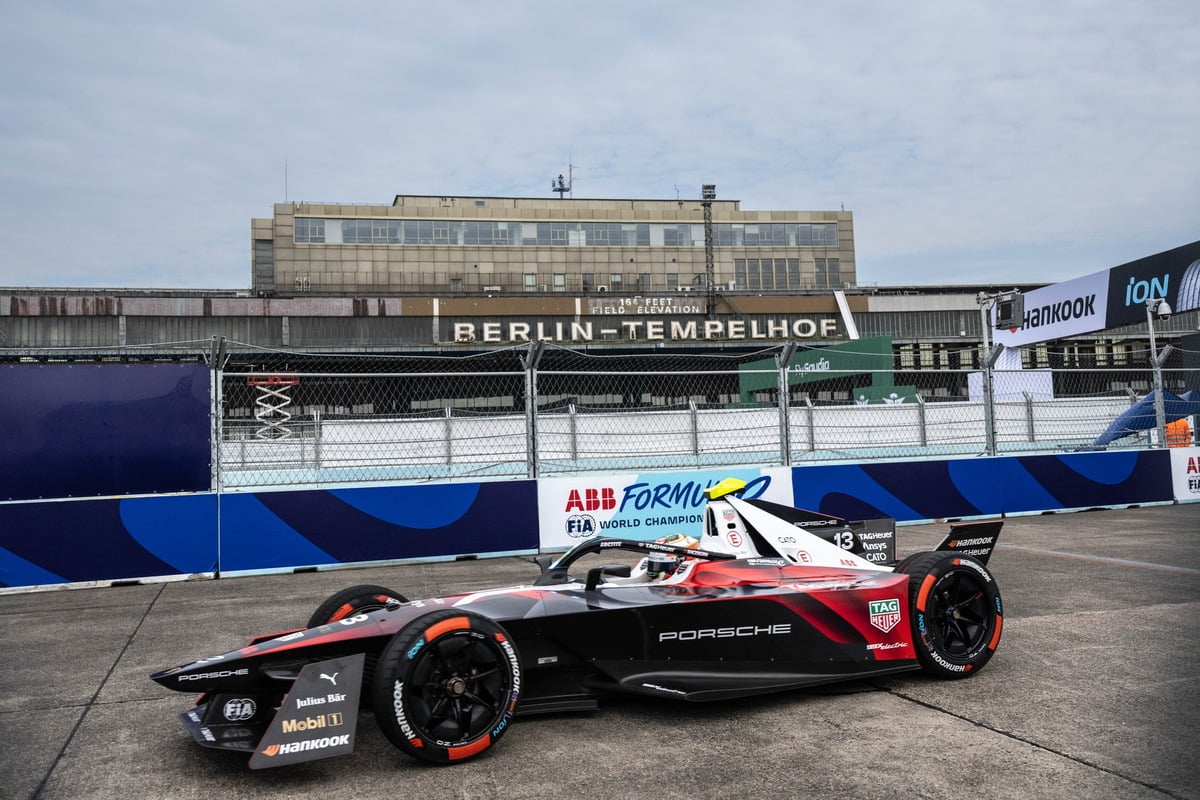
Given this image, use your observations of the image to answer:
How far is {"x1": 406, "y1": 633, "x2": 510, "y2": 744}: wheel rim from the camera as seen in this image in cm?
369

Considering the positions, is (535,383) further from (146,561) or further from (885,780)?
(885,780)

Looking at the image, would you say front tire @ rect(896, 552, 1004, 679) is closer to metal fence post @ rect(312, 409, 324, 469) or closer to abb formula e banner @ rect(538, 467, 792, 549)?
abb formula e banner @ rect(538, 467, 792, 549)

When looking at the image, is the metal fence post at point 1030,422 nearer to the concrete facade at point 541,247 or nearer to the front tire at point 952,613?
the front tire at point 952,613

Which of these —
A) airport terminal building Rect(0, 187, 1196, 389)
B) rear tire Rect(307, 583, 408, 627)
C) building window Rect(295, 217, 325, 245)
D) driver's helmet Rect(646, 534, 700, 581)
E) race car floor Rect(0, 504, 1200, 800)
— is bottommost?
race car floor Rect(0, 504, 1200, 800)

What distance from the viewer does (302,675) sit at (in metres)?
3.63

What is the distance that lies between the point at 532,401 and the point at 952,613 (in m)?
6.28

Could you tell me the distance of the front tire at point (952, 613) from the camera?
4805 mm

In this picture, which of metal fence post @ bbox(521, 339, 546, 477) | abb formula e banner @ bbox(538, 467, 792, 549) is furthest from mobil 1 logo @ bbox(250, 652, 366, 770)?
abb formula e banner @ bbox(538, 467, 792, 549)

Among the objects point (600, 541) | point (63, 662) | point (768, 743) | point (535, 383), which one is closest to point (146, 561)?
point (63, 662)

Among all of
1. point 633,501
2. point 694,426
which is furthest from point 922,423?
point 633,501

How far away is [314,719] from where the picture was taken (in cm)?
355

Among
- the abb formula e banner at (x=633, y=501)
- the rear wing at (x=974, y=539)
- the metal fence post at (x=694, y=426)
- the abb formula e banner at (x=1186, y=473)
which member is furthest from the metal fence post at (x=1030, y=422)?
the rear wing at (x=974, y=539)

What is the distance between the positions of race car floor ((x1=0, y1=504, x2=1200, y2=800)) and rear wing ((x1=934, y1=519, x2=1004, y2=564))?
587mm

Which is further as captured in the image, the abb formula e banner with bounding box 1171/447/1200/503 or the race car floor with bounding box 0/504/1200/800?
the abb formula e banner with bounding box 1171/447/1200/503
